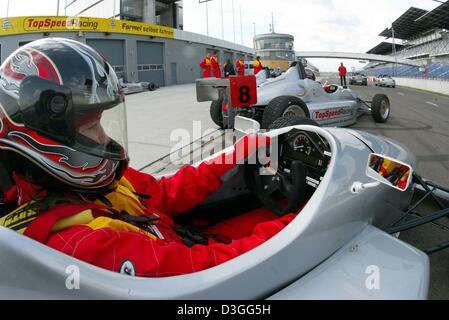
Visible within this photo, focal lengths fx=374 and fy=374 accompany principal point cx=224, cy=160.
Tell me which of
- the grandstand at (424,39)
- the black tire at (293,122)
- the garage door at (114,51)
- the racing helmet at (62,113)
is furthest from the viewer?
the grandstand at (424,39)

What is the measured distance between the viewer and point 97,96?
5.55ft

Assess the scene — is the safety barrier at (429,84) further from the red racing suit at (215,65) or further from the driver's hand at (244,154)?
the driver's hand at (244,154)

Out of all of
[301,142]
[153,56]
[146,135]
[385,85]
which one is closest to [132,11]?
[153,56]

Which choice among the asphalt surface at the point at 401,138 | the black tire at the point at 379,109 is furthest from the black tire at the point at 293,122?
the black tire at the point at 379,109

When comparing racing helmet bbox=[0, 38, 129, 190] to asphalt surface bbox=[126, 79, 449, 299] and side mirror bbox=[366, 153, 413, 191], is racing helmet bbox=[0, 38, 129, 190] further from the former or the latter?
asphalt surface bbox=[126, 79, 449, 299]

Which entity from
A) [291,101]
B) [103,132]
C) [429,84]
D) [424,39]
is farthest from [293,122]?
[424,39]

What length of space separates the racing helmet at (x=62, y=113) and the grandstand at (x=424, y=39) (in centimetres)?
3368

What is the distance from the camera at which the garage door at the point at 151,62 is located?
28297 mm

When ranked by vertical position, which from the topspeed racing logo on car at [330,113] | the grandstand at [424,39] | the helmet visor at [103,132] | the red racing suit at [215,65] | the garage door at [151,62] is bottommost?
the helmet visor at [103,132]

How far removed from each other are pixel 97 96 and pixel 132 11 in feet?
115

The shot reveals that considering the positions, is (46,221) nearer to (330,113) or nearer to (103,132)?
(103,132)

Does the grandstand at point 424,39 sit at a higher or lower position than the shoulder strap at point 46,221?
higher

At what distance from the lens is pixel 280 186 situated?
2482 mm

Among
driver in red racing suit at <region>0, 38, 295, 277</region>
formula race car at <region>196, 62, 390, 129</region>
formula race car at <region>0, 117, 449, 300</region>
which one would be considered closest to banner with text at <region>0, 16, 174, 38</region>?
formula race car at <region>196, 62, 390, 129</region>
